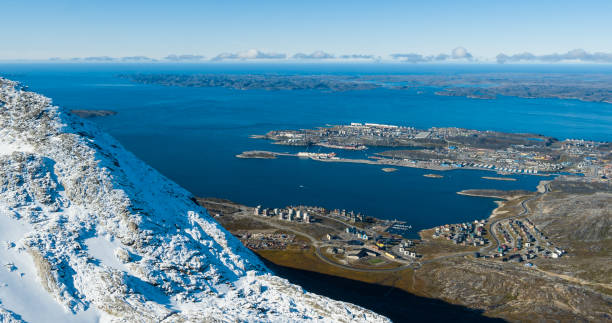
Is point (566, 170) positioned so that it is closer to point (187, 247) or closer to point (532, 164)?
point (532, 164)

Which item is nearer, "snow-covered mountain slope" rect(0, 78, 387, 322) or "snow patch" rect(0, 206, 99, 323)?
"snow patch" rect(0, 206, 99, 323)

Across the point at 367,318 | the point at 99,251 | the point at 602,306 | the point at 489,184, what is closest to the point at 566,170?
the point at 489,184

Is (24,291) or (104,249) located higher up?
(104,249)

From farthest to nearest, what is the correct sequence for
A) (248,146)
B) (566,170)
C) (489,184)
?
(248,146) → (566,170) → (489,184)

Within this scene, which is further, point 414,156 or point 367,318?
point 414,156

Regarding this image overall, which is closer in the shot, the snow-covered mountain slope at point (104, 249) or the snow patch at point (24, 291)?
the snow patch at point (24, 291)

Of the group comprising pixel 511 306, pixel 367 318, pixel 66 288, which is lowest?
pixel 511 306

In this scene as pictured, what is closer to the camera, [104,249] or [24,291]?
[24,291]

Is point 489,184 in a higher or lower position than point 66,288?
lower
